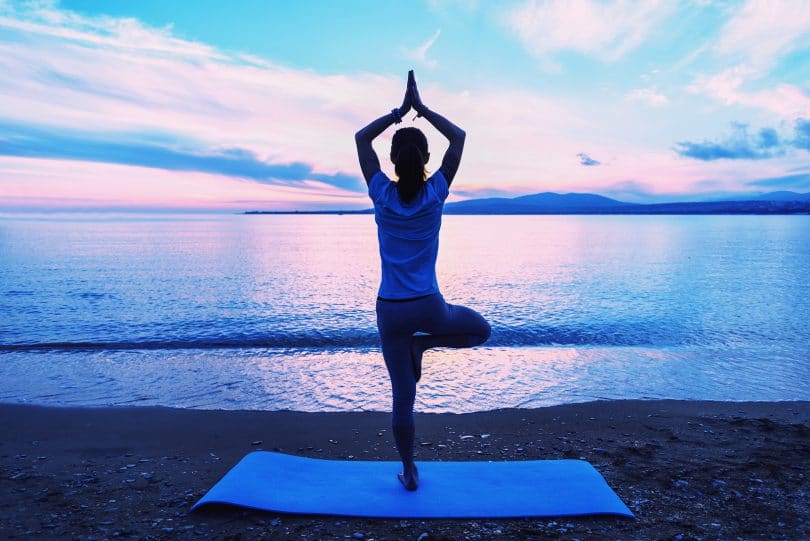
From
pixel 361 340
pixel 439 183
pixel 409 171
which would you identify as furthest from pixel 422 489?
pixel 361 340

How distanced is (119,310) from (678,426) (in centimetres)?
1680

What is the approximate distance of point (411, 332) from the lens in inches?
153

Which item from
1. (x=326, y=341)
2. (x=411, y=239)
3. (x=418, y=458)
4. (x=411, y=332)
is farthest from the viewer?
(x=326, y=341)

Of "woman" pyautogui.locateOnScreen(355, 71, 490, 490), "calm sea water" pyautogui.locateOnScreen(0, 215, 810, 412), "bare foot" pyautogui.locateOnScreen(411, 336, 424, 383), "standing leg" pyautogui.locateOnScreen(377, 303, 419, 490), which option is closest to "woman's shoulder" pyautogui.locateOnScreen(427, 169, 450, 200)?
"woman" pyautogui.locateOnScreen(355, 71, 490, 490)

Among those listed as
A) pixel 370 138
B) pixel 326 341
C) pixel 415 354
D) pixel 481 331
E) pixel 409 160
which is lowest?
pixel 326 341

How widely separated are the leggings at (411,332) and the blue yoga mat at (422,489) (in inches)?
27.0

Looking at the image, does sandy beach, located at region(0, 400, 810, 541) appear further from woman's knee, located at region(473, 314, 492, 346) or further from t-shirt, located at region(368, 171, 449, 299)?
t-shirt, located at region(368, 171, 449, 299)

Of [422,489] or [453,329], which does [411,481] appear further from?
[453,329]

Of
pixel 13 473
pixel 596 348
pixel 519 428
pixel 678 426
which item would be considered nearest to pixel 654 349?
pixel 596 348

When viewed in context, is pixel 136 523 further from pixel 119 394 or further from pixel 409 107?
pixel 119 394

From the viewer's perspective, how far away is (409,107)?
13.1 ft

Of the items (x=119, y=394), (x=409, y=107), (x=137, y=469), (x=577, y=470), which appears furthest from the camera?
(x=119, y=394)

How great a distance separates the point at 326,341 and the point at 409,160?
33.2 feet

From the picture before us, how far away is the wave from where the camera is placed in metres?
12.7
